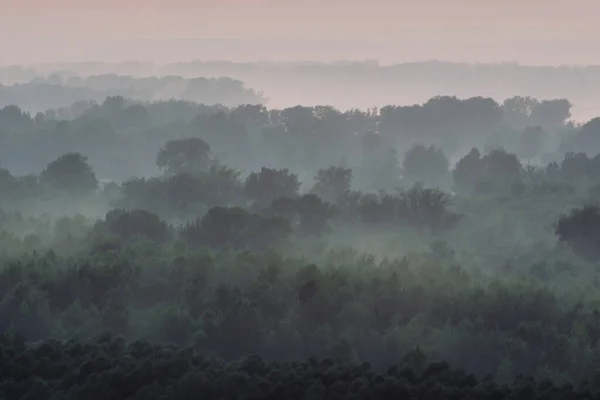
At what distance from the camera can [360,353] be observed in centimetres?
3478

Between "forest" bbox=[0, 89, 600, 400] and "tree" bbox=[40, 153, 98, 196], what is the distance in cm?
16

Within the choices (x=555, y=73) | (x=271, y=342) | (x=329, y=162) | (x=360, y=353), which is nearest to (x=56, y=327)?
(x=271, y=342)

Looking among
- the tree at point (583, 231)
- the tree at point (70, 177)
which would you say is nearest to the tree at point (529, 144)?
the tree at point (70, 177)

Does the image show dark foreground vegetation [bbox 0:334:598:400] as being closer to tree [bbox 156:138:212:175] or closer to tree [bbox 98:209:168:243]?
tree [bbox 98:209:168:243]

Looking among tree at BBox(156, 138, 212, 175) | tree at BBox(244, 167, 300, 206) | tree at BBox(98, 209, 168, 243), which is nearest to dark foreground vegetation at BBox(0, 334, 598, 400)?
tree at BBox(98, 209, 168, 243)

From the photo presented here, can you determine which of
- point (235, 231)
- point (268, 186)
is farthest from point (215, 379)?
point (268, 186)

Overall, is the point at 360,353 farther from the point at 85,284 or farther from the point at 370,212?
the point at 370,212

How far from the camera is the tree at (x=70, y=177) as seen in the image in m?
75.5

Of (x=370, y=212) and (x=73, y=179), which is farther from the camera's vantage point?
(x=73, y=179)

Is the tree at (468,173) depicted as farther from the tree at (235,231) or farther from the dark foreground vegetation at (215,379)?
the dark foreground vegetation at (215,379)

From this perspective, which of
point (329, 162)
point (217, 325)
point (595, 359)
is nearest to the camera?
point (595, 359)

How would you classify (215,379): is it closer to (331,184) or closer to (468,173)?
(331,184)

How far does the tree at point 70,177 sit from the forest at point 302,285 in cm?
16

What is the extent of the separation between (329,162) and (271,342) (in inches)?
3022
